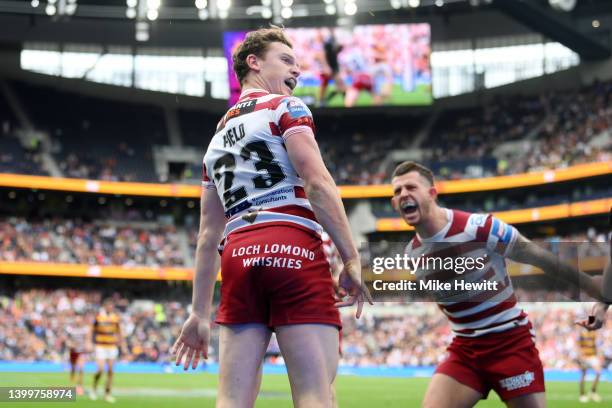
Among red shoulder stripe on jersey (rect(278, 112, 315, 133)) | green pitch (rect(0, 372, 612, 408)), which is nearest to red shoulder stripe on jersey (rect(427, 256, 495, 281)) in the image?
red shoulder stripe on jersey (rect(278, 112, 315, 133))

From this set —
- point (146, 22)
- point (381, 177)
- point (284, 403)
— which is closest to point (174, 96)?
point (146, 22)

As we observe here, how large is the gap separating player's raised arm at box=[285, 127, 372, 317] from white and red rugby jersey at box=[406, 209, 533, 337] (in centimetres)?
199

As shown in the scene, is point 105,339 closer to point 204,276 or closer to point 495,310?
point 495,310

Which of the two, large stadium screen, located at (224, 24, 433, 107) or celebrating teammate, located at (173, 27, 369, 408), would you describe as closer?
celebrating teammate, located at (173, 27, 369, 408)

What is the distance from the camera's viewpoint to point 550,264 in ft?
17.6

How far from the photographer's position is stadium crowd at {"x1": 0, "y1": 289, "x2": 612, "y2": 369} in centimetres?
3547

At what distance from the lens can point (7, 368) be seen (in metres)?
30.0

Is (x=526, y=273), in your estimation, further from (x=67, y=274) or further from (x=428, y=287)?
(x=67, y=274)

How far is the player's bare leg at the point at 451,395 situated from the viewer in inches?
229

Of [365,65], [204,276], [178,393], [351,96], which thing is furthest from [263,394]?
[365,65]

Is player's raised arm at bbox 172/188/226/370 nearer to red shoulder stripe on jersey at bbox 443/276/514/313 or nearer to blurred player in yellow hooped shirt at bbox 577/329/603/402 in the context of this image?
red shoulder stripe on jersey at bbox 443/276/514/313

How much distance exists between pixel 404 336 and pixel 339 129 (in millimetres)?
19880

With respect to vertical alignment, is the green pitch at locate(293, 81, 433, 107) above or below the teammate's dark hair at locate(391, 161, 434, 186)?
above

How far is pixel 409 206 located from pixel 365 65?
4220cm
